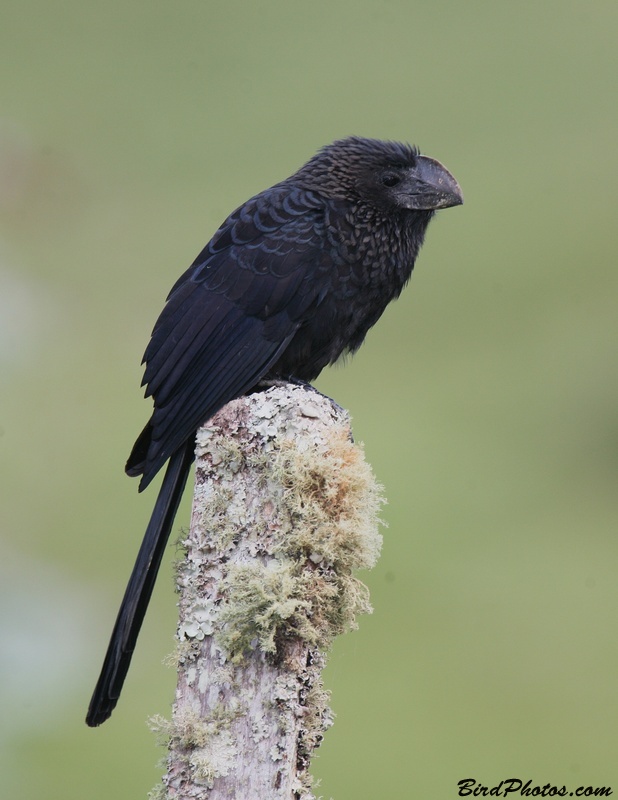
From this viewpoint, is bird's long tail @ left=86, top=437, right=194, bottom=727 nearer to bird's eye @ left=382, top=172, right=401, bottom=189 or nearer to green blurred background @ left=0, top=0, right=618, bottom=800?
bird's eye @ left=382, top=172, right=401, bottom=189

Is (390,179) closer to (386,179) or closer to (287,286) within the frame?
(386,179)

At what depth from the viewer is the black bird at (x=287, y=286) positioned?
320 centimetres

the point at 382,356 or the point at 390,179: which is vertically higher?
the point at 382,356

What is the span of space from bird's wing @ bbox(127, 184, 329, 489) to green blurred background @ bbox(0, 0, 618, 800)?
2.64m

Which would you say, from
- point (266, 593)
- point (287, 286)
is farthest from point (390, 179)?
point (266, 593)

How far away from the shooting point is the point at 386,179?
3.79m

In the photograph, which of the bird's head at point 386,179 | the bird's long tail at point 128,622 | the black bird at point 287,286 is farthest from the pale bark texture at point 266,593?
the bird's head at point 386,179

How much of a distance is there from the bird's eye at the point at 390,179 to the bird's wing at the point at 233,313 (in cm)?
28

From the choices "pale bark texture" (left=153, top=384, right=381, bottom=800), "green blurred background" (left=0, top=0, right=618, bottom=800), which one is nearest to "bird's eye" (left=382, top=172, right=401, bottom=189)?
"pale bark texture" (left=153, top=384, right=381, bottom=800)

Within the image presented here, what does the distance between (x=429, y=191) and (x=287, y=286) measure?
666 millimetres

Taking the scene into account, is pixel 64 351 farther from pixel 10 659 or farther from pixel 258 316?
pixel 258 316

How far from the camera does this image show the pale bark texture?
87.7 inches

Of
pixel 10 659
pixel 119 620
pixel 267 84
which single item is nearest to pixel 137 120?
pixel 267 84

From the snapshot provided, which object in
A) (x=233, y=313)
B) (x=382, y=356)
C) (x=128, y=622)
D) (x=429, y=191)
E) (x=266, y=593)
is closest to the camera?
(x=266, y=593)
